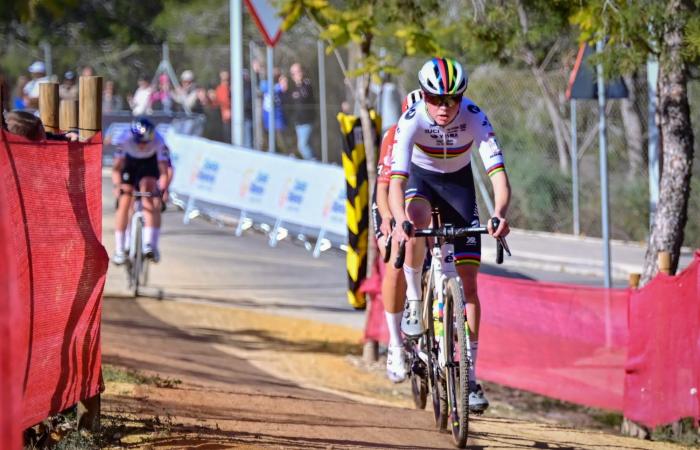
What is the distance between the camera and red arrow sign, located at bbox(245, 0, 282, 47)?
16.5 meters

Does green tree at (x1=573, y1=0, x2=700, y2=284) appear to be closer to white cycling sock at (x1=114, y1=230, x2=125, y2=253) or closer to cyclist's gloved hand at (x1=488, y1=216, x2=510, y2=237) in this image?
cyclist's gloved hand at (x1=488, y1=216, x2=510, y2=237)

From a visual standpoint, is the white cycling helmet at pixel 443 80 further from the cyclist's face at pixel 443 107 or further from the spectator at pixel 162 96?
the spectator at pixel 162 96

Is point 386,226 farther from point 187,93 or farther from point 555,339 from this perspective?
point 187,93

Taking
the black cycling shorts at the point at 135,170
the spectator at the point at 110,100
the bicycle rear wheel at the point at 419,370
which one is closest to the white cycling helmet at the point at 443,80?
the bicycle rear wheel at the point at 419,370

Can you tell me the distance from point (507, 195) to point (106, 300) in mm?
9110

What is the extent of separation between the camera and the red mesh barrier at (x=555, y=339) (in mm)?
9656

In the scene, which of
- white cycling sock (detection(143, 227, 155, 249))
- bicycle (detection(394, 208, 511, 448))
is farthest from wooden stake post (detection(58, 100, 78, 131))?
white cycling sock (detection(143, 227, 155, 249))

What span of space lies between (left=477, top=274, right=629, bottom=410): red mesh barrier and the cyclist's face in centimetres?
293

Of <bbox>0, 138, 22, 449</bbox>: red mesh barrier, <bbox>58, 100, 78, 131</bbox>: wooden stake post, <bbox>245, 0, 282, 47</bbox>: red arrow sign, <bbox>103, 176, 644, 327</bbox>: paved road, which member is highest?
<bbox>245, 0, 282, 47</bbox>: red arrow sign

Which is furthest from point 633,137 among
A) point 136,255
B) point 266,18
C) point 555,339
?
point 555,339

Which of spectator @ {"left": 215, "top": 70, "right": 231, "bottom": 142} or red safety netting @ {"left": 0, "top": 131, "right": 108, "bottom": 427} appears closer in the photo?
red safety netting @ {"left": 0, "top": 131, "right": 108, "bottom": 427}

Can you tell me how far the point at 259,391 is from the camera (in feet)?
30.9

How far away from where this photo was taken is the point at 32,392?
5.66m

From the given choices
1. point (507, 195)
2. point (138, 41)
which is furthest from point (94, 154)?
point (138, 41)
